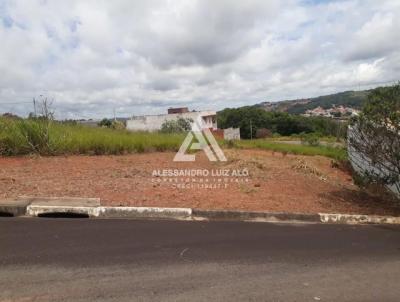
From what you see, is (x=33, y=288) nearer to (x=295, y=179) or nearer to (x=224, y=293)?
(x=224, y=293)

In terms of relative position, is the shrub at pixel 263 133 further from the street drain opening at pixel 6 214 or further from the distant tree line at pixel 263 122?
the street drain opening at pixel 6 214

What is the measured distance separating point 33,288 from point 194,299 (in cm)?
143

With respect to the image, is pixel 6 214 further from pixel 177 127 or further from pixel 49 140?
pixel 177 127

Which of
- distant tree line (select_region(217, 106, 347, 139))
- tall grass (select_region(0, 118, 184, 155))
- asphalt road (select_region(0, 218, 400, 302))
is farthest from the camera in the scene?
distant tree line (select_region(217, 106, 347, 139))

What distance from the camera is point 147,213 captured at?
6461mm

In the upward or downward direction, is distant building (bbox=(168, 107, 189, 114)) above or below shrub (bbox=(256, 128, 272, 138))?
above

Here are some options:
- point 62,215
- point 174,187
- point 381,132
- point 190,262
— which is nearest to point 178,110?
point 174,187

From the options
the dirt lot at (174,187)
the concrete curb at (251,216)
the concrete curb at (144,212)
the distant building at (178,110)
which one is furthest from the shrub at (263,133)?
the concrete curb at (144,212)

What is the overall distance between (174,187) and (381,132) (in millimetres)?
Answer: 4042

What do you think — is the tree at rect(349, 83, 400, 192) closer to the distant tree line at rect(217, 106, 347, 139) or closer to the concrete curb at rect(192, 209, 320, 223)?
the concrete curb at rect(192, 209, 320, 223)

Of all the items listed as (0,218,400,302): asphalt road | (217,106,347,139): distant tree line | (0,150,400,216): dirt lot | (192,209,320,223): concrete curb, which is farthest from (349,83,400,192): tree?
(217,106,347,139): distant tree line

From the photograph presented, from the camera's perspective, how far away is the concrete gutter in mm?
6262

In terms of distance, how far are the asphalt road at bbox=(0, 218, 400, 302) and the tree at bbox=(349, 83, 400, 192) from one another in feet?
5.68

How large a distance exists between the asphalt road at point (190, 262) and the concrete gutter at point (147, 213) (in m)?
0.35
